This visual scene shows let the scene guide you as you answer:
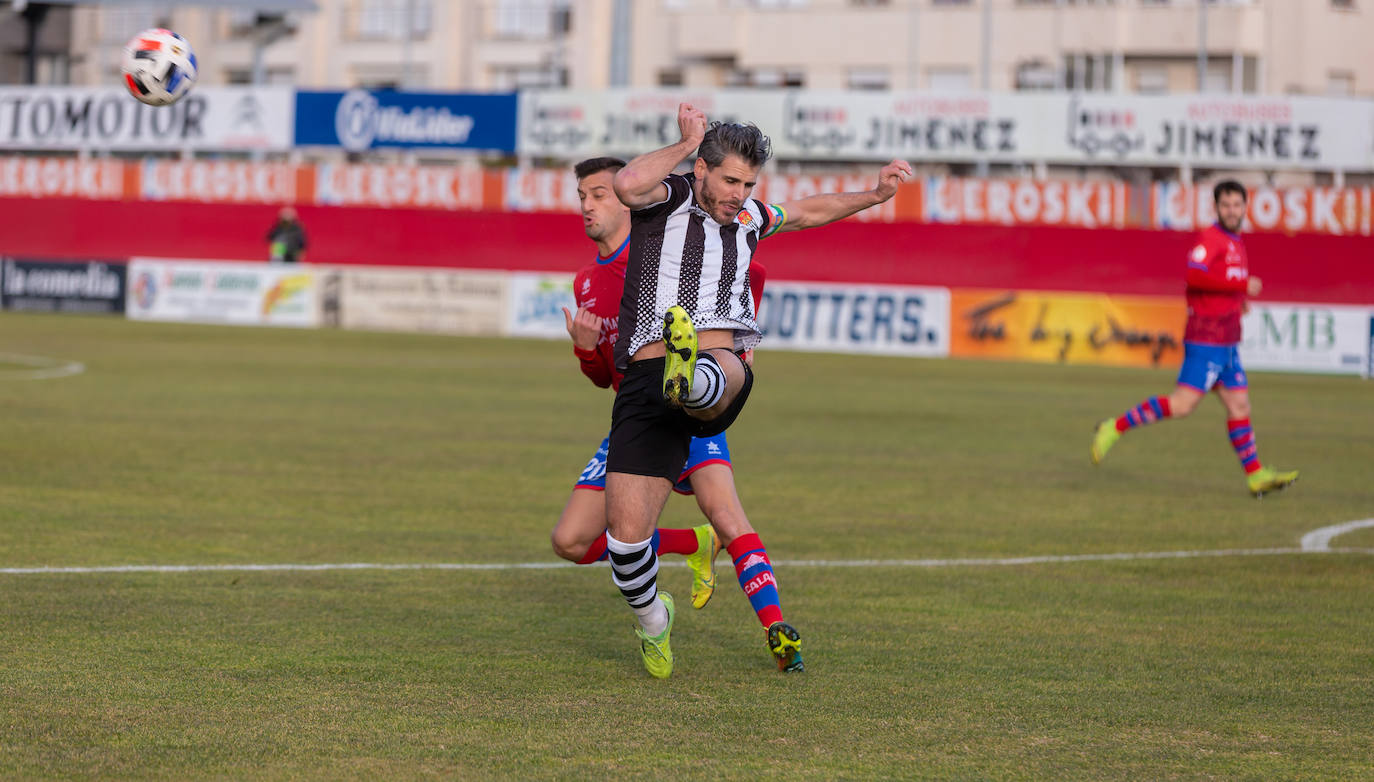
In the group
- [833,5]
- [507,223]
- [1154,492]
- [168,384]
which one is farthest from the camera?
[833,5]

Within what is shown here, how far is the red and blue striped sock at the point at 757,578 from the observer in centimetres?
701

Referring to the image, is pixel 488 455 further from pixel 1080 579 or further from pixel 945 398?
pixel 945 398

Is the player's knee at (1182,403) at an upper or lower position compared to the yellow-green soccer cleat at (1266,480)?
upper

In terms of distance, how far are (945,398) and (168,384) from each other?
9.05 metres

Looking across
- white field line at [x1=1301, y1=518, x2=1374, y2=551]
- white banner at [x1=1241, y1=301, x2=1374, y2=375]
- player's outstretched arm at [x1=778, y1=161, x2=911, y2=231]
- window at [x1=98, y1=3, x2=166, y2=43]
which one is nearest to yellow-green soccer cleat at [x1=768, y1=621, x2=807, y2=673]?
player's outstretched arm at [x1=778, y1=161, x2=911, y2=231]

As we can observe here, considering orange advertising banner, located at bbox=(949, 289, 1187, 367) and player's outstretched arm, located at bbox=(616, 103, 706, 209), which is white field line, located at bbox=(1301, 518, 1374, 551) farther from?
orange advertising banner, located at bbox=(949, 289, 1187, 367)

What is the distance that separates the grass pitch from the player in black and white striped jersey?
66 centimetres

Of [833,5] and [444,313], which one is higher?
[833,5]

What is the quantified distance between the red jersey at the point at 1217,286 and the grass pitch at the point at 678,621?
4.11 ft

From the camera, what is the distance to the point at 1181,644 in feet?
26.0

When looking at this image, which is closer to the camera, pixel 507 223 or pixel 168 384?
pixel 168 384

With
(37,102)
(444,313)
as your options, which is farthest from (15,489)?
(37,102)

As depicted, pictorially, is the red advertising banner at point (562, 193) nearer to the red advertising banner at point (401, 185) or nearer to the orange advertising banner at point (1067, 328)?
the red advertising banner at point (401, 185)

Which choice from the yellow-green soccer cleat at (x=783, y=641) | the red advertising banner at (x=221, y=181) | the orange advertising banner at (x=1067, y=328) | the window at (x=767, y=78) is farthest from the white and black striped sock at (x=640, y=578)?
the window at (x=767, y=78)
